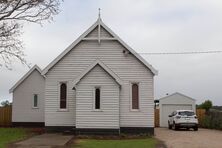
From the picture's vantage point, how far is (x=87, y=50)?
115 ft

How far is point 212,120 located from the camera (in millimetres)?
45938

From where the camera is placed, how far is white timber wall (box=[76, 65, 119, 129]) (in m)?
31.8

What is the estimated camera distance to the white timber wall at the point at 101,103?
31781 mm

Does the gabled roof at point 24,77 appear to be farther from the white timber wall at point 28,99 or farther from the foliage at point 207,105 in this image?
the foliage at point 207,105

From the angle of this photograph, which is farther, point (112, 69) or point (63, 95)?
point (63, 95)

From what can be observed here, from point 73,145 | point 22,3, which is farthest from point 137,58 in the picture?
point 73,145

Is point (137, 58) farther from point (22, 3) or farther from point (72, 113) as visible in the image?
point (22, 3)

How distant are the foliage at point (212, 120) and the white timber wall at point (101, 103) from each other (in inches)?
599

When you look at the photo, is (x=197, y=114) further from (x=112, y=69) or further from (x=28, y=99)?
(x=112, y=69)

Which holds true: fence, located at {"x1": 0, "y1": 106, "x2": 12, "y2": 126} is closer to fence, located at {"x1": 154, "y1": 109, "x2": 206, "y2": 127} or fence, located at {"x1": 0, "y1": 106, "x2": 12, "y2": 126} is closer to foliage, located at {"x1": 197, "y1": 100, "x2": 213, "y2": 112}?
fence, located at {"x1": 154, "y1": 109, "x2": 206, "y2": 127}

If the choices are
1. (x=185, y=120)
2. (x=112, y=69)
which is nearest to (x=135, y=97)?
(x=112, y=69)

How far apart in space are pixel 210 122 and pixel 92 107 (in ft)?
59.7

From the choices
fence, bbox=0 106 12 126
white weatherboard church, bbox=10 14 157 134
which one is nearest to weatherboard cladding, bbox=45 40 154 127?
white weatherboard church, bbox=10 14 157 134

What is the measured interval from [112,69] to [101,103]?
11.2 ft
